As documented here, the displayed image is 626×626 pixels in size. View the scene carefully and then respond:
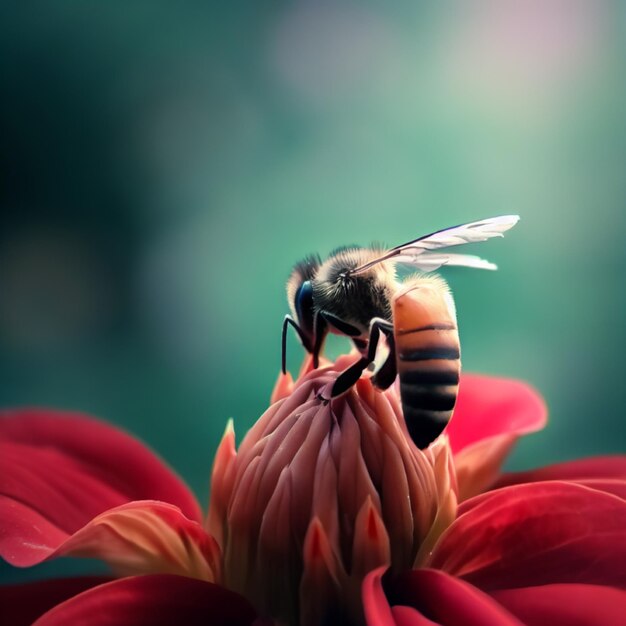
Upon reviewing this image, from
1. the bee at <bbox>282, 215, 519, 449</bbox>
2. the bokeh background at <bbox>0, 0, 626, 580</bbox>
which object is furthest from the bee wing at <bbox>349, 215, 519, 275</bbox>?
the bokeh background at <bbox>0, 0, 626, 580</bbox>

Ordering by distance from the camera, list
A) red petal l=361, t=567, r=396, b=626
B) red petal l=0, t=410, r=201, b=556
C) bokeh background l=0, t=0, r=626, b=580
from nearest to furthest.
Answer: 1. red petal l=361, t=567, r=396, b=626
2. red petal l=0, t=410, r=201, b=556
3. bokeh background l=0, t=0, r=626, b=580

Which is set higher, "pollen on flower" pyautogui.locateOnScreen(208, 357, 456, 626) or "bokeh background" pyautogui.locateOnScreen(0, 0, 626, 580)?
"bokeh background" pyautogui.locateOnScreen(0, 0, 626, 580)

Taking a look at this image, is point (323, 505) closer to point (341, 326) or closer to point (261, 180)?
point (341, 326)

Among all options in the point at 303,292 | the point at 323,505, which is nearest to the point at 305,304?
the point at 303,292

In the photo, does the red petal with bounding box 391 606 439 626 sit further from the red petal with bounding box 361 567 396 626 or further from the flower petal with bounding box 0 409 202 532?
the flower petal with bounding box 0 409 202 532

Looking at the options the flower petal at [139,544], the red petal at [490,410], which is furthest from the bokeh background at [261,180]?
the flower petal at [139,544]

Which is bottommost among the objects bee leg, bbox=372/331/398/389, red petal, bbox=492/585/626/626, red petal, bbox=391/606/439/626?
red petal, bbox=492/585/626/626

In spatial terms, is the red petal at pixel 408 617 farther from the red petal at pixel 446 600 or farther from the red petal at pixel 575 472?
the red petal at pixel 575 472

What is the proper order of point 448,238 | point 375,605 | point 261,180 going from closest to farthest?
1. point 375,605
2. point 448,238
3. point 261,180
